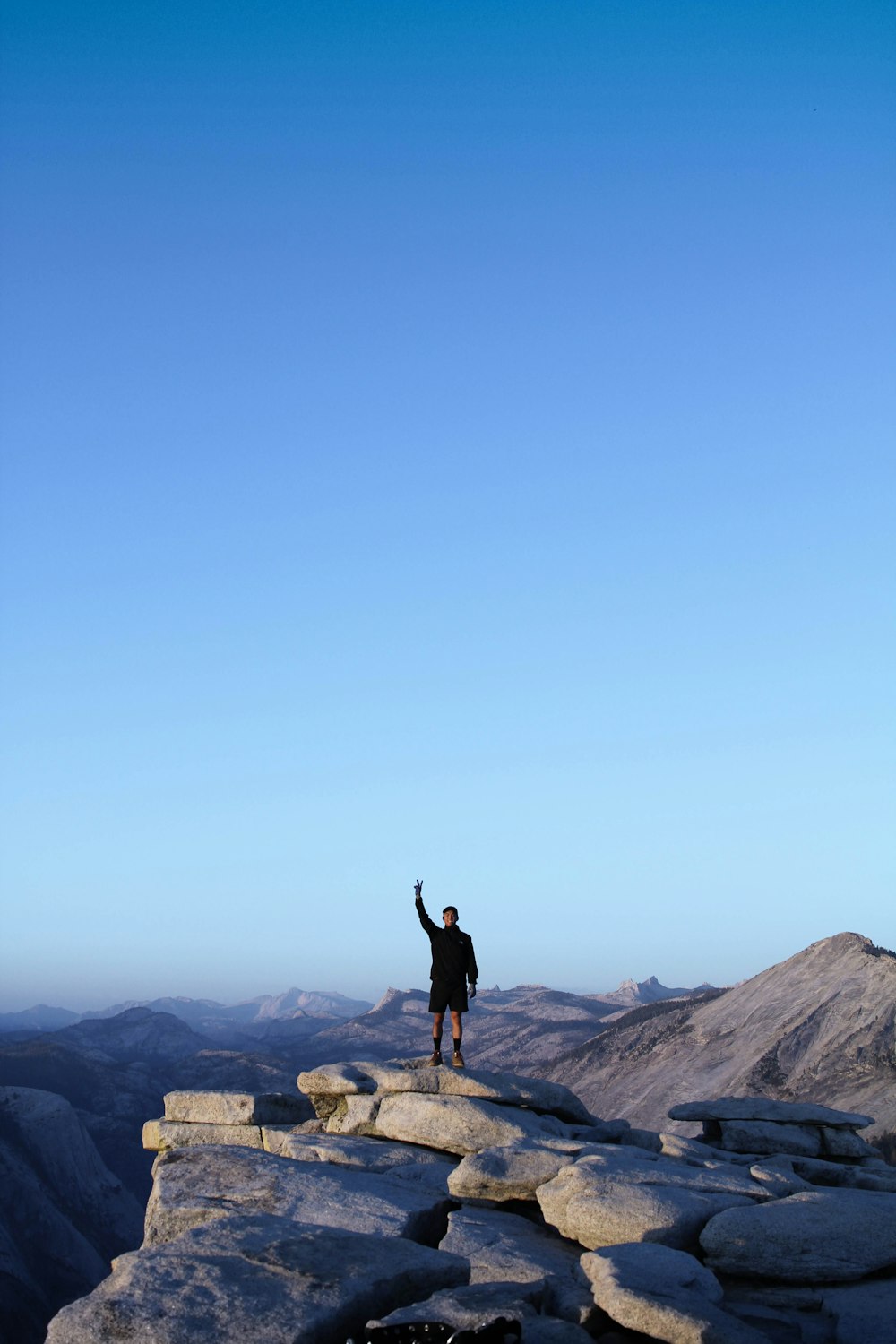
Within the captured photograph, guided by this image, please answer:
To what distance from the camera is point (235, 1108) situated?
19750 millimetres

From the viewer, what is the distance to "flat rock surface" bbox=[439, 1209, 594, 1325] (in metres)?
10.4

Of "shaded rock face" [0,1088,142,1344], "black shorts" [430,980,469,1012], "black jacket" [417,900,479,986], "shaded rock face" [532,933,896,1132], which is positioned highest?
"black jacket" [417,900,479,986]

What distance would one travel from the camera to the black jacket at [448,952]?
62.5ft

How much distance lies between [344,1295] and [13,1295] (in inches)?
1889

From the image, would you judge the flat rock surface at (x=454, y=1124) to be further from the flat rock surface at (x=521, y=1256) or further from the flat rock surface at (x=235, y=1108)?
the flat rock surface at (x=521, y=1256)

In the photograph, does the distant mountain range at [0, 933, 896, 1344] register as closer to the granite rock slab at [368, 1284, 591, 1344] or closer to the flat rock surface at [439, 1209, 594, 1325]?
the flat rock surface at [439, 1209, 594, 1325]

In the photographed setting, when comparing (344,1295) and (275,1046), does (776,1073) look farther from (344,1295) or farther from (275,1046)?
(275,1046)

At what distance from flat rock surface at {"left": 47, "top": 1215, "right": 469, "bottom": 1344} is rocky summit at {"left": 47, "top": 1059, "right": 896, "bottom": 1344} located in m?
0.02

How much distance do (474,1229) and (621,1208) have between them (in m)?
1.74

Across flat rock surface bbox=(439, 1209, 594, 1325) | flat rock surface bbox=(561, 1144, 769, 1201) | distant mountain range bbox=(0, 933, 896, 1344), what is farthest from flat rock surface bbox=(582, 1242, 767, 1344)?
distant mountain range bbox=(0, 933, 896, 1344)

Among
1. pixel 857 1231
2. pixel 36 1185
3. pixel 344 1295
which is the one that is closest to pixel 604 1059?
pixel 36 1185

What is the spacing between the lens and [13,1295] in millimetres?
47938

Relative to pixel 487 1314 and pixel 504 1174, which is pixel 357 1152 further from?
pixel 487 1314

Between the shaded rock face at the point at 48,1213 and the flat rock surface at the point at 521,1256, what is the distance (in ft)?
137
